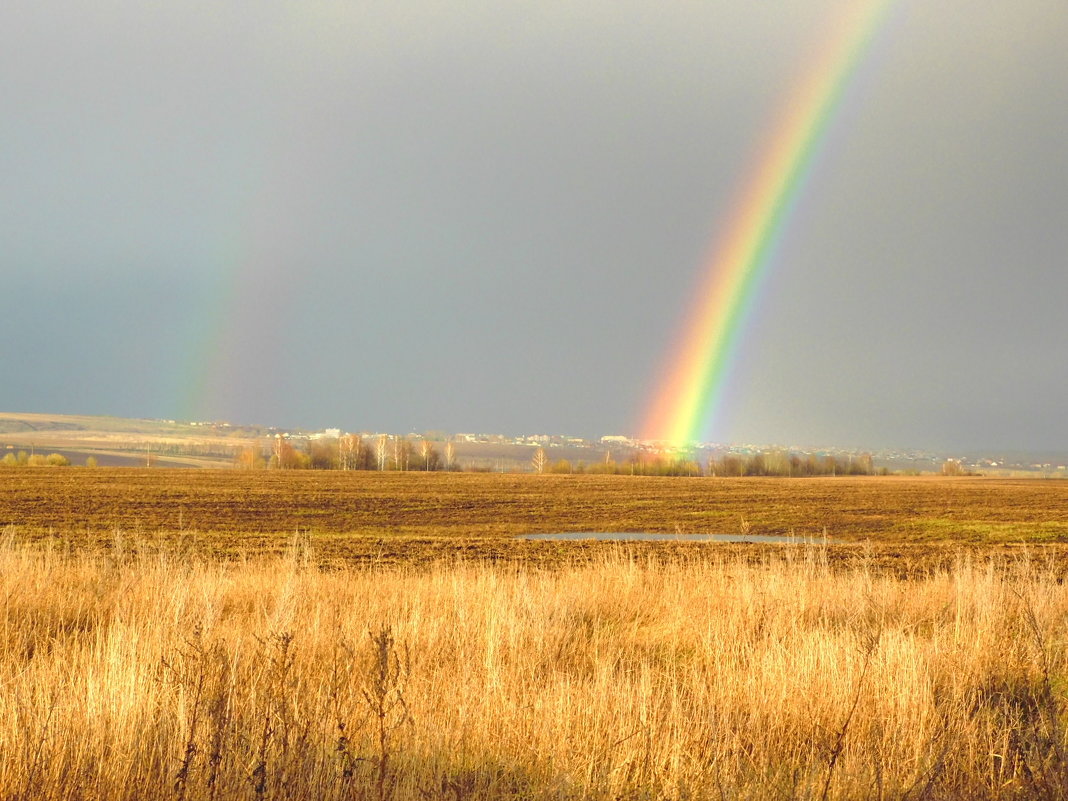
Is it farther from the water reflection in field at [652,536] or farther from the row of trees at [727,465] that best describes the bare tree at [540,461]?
the water reflection in field at [652,536]

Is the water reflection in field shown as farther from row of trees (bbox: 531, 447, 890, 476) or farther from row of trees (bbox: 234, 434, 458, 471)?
row of trees (bbox: 234, 434, 458, 471)

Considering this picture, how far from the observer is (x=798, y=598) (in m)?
10.8

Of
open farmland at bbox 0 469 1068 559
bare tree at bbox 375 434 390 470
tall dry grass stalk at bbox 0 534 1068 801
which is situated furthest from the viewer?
bare tree at bbox 375 434 390 470

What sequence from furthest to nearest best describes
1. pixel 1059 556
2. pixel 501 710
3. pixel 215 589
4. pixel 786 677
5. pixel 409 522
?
pixel 409 522
pixel 1059 556
pixel 215 589
pixel 786 677
pixel 501 710

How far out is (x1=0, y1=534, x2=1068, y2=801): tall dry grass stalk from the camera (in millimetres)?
4742

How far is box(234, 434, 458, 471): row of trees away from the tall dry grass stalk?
125046mm

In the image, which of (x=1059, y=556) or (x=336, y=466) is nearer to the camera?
(x=1059, y=556)

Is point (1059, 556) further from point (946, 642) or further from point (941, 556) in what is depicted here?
point (946, 642)

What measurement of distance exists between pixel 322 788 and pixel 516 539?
27151mm

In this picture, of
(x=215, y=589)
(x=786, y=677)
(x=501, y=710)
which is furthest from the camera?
(x=215, y=589)

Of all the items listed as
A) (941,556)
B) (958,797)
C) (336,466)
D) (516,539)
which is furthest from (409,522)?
(336,466)

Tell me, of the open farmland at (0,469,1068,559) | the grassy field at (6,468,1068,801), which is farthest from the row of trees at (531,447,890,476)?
the grassy field at (6,468,1068,801)

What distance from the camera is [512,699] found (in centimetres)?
611

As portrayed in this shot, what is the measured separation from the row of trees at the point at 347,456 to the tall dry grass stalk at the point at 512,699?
12505 cm
